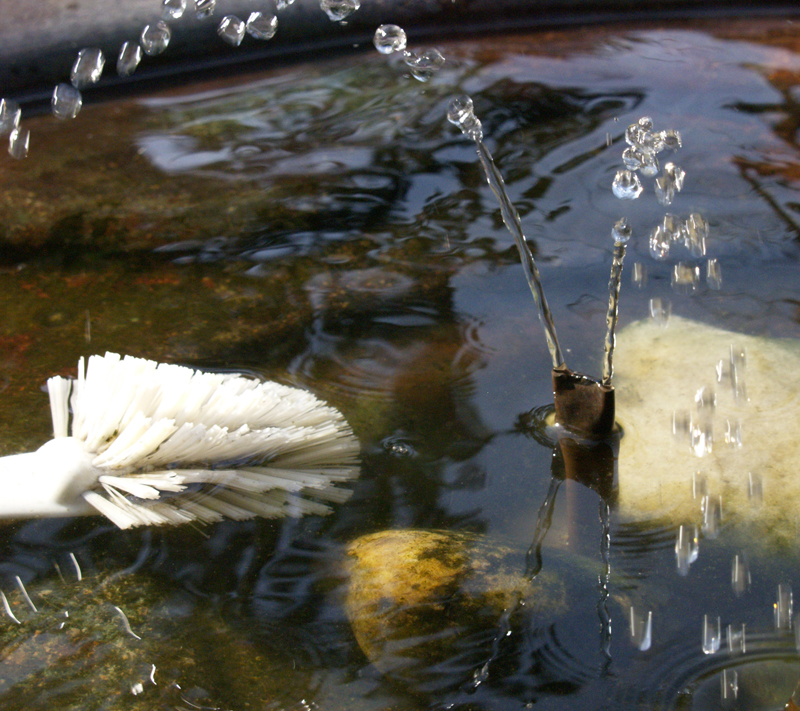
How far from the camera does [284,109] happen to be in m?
2.40

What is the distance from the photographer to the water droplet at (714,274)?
1.65 metres

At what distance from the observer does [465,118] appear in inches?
83.6

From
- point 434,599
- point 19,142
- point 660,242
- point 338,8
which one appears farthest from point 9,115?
point 434,599

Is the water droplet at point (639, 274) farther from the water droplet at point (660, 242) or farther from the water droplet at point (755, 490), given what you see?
the water droplet at point (755, 490)

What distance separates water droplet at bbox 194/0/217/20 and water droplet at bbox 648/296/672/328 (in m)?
1.72

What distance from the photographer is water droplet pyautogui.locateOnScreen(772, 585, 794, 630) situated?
0.98 metres

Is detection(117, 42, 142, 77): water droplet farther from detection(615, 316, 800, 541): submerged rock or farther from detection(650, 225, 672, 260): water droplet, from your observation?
detection(615, 316, 800, 541): submerged rock

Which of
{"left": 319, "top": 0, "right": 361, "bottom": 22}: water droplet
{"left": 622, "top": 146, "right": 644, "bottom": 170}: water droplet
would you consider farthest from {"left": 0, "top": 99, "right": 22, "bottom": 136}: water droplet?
{"left": 622, "top": 146, "right": 644, "bottom": 170}: water droplet

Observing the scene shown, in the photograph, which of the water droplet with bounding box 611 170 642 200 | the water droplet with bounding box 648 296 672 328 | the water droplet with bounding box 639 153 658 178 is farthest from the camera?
the water droplet with bounding box 639 153 658 178

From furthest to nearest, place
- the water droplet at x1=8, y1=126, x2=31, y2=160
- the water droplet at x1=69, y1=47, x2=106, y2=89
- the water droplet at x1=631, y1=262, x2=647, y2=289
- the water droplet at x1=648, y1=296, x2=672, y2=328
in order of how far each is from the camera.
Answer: the water droplet at x1=69, y1=47, x2=106, y2=89, the water droplet at x1=8, y1=126, x2=31, y2=160, the water droplet at x1=631, y1=262, x2=647, y2=289, the water droplet at x1=648, y1=296, x2=672, y2=328

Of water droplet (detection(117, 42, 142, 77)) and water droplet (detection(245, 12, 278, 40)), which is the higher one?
water droplet (detection(245, 12, 278, 40))

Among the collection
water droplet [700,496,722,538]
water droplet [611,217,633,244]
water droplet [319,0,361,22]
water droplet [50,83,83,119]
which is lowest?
water droplet [700,496,722,538]

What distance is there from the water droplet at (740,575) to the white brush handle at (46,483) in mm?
833

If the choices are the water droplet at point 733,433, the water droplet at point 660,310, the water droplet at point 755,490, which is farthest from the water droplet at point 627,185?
the water droplet at point 755,490
